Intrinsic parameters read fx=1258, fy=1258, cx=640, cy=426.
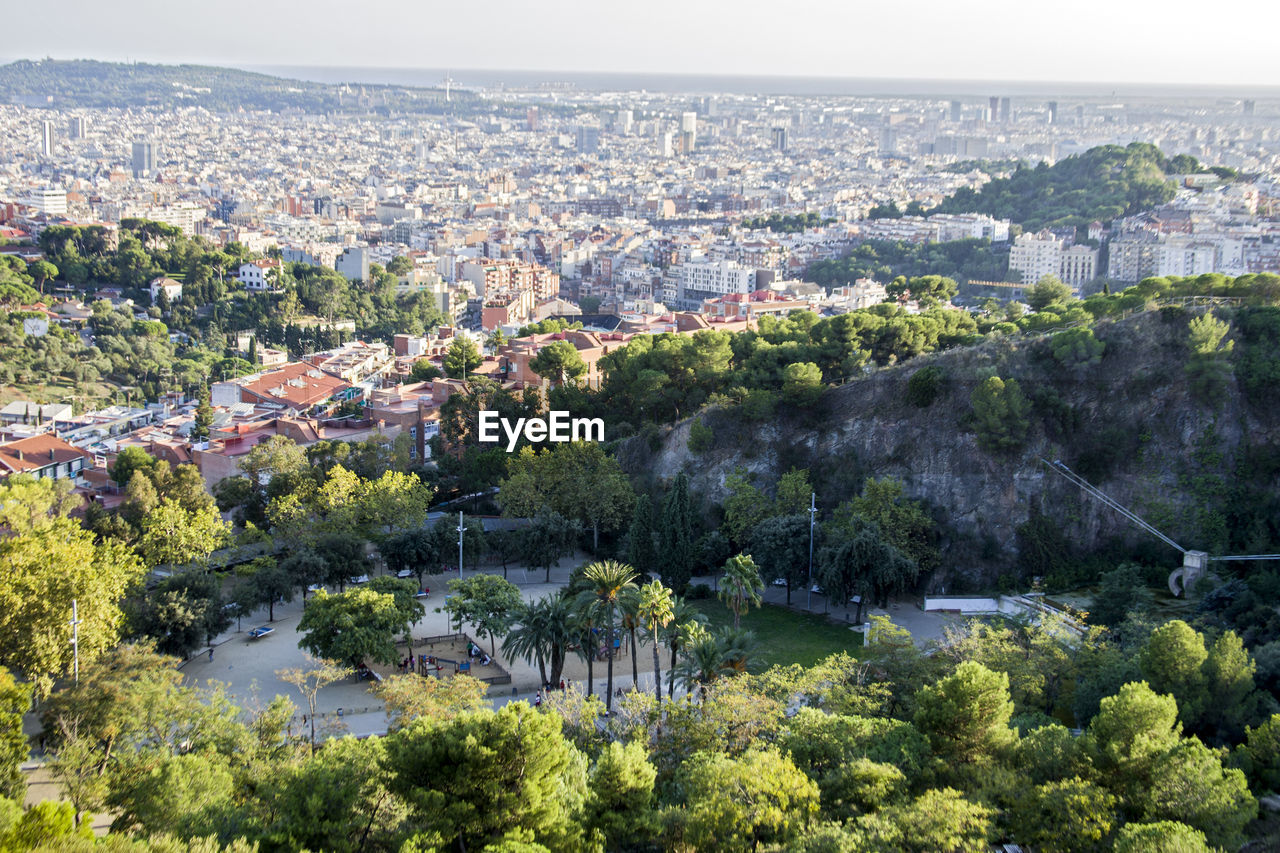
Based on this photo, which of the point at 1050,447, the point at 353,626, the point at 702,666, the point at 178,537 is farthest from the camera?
the point at 1050,447

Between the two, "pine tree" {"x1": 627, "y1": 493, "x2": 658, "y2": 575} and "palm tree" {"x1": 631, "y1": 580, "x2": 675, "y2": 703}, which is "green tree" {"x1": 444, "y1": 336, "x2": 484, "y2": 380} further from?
"palm tree" {"x1": 631, "y1": 580, "x2": 675, "y2": 703}

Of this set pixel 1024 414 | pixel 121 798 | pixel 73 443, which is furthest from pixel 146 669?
pixel 73 443

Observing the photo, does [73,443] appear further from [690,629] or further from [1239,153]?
[1239,153]

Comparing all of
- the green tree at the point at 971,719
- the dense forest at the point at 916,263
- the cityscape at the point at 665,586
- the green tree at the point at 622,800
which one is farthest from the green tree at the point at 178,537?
the dense forest at the point at 916,263

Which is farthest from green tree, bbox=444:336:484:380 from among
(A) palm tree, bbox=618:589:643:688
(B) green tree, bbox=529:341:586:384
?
(A) palm tree, bbox=618:589:643:688

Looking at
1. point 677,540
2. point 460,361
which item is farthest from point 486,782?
point 460,361

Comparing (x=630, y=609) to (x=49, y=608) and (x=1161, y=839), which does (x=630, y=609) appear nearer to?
(x=1161, y=839)

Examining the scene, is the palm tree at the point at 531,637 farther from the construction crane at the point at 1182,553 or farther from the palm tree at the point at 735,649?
the construction crane at the point at 1182,553
